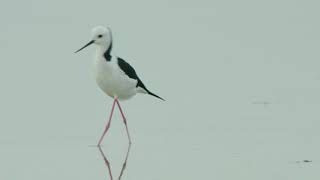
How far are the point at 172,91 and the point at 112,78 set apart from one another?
2.37 metres

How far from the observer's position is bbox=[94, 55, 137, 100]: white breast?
9.76 m

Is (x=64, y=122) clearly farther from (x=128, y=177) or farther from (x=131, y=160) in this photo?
(x=128, y=177)

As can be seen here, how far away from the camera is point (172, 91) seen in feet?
39.7

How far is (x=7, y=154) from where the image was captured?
865 cm

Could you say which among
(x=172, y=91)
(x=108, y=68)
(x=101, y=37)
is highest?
(x=101, y=37)

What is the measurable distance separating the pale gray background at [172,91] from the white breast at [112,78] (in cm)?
41

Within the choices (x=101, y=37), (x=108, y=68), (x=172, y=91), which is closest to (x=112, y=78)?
(x=108, y=68)

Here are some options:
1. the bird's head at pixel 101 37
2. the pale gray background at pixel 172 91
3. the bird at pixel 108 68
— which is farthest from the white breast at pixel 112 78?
the pale gray background at pixel 172 91

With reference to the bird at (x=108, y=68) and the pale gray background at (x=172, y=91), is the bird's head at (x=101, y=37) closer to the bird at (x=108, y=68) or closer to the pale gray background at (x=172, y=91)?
the bird at (x=108, y=68)

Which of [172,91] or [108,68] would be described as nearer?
[108,68]

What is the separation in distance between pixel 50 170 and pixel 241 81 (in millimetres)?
5100

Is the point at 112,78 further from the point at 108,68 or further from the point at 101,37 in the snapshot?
the point at 101,37

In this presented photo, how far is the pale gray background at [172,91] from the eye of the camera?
815 centimetres

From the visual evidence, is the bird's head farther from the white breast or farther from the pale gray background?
the pale gray background
